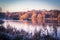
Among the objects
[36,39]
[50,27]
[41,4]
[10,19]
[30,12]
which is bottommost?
[36,39]

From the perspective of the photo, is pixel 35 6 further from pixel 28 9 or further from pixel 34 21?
pixel 34 21

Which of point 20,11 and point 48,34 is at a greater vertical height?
point 20,11

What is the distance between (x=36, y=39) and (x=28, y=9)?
469 millimetres

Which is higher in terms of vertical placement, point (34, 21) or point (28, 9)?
point (28, 9)

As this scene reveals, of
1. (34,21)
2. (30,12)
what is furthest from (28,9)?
(34,21)

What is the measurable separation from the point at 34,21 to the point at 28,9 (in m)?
0.21

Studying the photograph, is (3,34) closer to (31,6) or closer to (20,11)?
(20,11)

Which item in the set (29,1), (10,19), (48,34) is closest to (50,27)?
(48,34)

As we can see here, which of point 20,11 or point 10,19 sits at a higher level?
point 20,11

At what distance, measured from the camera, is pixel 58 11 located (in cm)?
161

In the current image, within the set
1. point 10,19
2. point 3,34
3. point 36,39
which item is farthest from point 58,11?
point 3,34

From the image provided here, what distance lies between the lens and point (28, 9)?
1644 mm

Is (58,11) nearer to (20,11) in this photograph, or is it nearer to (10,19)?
(20,11)

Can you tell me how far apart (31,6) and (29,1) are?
8 centimetres
